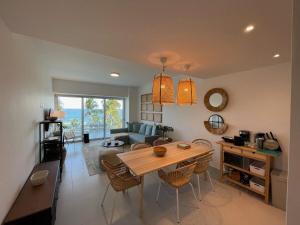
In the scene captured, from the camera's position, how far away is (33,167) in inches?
94.8

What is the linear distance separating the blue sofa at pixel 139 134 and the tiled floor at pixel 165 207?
1906mm

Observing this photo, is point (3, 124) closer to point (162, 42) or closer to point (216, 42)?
point (162, 42)

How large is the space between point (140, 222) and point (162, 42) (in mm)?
2377

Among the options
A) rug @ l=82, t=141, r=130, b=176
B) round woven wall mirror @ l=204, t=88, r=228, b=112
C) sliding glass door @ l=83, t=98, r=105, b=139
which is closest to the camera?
round woven wall mirror @ l=204, t=88, r=228, b=112

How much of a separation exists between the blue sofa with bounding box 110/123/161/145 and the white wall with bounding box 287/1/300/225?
3.82m

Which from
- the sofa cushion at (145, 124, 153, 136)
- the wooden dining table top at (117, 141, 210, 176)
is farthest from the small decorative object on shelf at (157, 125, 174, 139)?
the wooden dining table top at (117, 141, 210, 176)

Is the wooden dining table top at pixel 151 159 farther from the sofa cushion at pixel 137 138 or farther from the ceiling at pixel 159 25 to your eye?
the sofa cushion at pixel 137 138

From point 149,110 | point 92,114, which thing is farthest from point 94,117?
point 149,110

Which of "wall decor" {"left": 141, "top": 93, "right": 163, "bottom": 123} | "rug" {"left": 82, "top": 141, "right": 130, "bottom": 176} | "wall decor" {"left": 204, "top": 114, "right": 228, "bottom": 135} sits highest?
"wall decor" {"left": 141, "top": 93, "right": 163, "bottom": 123}

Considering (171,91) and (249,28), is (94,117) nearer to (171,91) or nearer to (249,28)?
(171,91)

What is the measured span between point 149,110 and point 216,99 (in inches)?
124

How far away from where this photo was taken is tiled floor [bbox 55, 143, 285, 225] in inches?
72.7

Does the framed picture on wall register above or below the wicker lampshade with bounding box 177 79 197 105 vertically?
below

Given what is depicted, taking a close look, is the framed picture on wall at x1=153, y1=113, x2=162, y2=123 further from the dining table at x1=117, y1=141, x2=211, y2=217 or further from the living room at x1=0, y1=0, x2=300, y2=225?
the dining table at x1=117, y1=141, x2=211, y2=217
